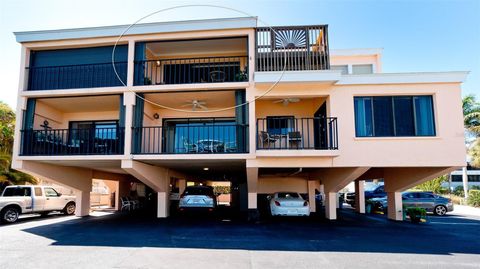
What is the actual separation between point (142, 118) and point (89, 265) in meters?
6.55

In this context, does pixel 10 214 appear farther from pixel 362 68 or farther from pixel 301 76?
pixel 362 68

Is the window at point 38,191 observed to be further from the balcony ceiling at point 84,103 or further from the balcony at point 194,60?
the balcony at point 194,60

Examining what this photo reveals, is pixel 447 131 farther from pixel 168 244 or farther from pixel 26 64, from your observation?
pixel 26 64

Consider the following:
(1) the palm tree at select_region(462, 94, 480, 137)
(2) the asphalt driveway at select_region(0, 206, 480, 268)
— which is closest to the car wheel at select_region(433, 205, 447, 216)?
(2) the asphalt driveway at select_region(0, 206, 480, 268)

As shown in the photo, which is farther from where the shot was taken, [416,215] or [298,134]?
[416,215]

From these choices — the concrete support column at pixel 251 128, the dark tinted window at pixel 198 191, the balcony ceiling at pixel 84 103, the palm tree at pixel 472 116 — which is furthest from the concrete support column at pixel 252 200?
the palm tree at pixel 472 116

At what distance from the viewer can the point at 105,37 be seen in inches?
471

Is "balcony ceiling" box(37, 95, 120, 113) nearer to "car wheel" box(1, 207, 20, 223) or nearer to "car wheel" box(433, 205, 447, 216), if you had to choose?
"car wheel" box(1, 207, 20, 223)

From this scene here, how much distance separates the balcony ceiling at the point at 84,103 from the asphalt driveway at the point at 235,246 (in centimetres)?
495

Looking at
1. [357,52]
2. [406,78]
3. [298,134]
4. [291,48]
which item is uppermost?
[357,52]

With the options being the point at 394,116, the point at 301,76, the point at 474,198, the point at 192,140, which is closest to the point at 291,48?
the point at 301,76

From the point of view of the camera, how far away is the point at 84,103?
13.1m

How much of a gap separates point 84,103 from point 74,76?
1272 mm

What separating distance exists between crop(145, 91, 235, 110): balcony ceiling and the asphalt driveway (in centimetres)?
502
